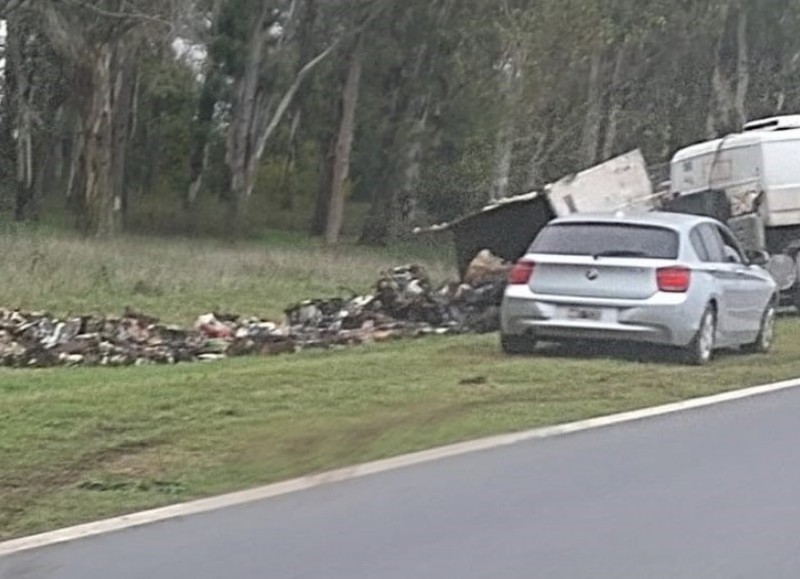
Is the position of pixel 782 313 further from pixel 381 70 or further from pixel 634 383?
pixel 381 70

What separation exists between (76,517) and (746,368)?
9.77 meters

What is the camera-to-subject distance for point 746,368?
18031mm

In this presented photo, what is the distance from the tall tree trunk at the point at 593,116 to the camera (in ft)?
177

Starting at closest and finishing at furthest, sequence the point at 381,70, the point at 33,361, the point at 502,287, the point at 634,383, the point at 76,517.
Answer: the point at 76,517 < the point at 634,383 < the point at 33,361 < the point at 502,287 < the point at 381,70

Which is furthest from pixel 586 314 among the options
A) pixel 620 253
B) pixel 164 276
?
pixel 164 276

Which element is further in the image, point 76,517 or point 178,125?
point 178,125

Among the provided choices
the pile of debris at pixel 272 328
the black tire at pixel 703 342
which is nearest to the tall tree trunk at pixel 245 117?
the pile of debris at pixel 272 328

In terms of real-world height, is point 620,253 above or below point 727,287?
above

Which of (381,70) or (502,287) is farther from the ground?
(381,70)

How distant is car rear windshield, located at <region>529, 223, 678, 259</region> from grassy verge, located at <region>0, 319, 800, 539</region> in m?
1.07

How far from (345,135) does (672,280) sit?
34.8m

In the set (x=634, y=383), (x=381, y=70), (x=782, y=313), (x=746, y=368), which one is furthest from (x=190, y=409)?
(x=381, y=70)

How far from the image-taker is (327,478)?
36.6 ft

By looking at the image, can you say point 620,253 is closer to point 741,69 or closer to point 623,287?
point 623,287
